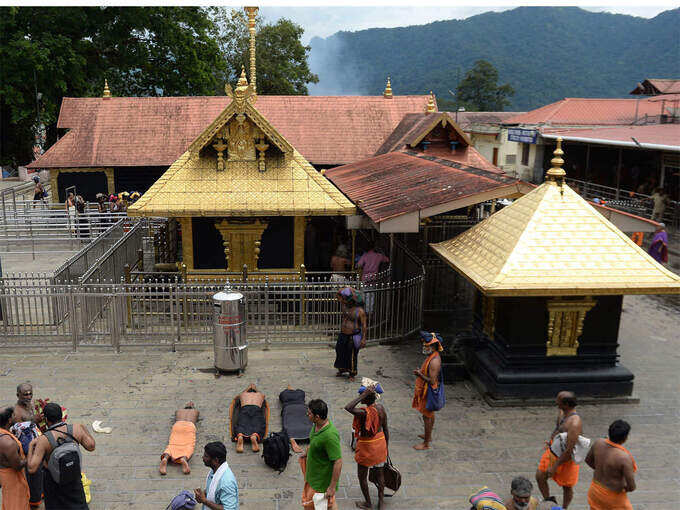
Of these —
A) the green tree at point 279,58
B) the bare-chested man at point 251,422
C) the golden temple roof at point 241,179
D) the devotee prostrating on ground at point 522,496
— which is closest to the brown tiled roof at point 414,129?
the golden temple roof at point 241,179

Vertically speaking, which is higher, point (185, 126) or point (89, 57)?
point (89, 57)

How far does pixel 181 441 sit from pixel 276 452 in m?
1.40

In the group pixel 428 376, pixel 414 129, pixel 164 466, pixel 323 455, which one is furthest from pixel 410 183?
pixel 323 455

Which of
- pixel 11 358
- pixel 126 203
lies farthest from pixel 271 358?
pixel 126 203

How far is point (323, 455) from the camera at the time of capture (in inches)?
232

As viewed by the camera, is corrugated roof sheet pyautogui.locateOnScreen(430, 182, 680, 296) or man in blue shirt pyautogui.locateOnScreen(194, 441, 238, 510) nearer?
man in blue shirt pyautogui.locateOnScreen(194, 441, 238, 510)

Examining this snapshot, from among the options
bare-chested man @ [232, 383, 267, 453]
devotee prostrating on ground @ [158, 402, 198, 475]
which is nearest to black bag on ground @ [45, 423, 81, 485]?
devotee prostrating on ground @ [158, 402, 198, 475]

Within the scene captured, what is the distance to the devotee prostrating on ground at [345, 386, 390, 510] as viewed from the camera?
647cm

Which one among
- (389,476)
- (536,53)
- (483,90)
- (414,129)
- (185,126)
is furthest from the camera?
(536,53)

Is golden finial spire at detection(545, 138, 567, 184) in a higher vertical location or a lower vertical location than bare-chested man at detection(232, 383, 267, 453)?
higher

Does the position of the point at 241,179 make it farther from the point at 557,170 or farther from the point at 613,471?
the point at 613,471

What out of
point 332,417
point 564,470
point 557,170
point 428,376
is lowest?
point 332,417

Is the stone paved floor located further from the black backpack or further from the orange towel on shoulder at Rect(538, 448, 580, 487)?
the orange towel on shoulder at Rect(538, 448, 580, 487)

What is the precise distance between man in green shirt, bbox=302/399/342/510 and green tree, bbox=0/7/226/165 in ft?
97.5
